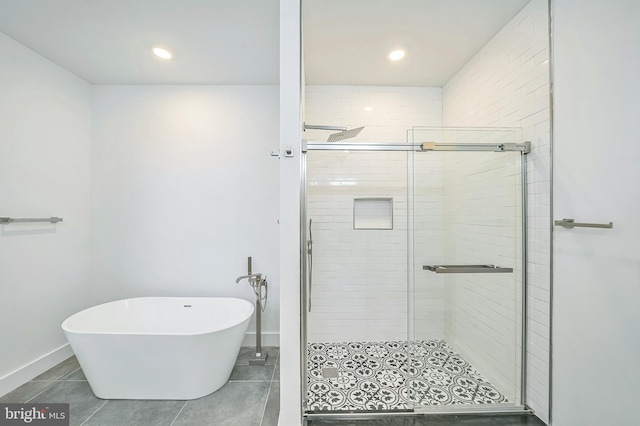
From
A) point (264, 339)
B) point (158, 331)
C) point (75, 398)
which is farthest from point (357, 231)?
point (75, 398)

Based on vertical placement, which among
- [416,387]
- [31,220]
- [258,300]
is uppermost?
[31,220]

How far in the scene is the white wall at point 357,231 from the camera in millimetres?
2438

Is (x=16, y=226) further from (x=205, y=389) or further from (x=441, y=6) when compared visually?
(x=441, y=6)

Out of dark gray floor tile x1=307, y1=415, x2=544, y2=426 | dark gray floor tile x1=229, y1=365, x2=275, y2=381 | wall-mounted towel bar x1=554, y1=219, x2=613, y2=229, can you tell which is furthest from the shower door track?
dark gray floor tile x1=229, y1=365, x2=275, y2=381

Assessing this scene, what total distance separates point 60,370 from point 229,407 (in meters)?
1.67

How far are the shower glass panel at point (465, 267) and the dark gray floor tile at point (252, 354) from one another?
128 centimetres

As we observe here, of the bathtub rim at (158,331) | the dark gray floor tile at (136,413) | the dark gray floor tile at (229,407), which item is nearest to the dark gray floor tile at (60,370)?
the bathtub rim at (158,331)

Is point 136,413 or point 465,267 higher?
point 465,267

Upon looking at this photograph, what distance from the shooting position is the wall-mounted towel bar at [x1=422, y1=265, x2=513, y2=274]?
Answer: 1.69m

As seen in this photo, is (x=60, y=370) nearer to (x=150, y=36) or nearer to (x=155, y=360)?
(x=155, y=360)

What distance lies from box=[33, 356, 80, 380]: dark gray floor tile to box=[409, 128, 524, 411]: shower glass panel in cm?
284

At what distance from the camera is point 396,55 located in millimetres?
2186

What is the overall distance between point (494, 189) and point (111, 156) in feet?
11.8

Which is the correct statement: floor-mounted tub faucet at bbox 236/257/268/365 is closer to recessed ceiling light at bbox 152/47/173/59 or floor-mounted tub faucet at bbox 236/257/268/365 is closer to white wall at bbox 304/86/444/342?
white wall at bbox 304/86/444/342
